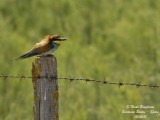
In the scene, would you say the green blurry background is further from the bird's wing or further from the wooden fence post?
the wooden fence post

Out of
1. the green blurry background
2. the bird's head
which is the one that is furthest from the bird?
the green blurry background

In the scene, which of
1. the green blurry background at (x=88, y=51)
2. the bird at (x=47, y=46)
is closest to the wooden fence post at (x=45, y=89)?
the bird at (x=47, y=46)

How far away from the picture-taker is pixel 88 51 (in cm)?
1650

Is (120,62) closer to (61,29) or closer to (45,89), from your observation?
(61,29)

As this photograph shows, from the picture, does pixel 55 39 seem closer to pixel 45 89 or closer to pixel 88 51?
pixel 45 89

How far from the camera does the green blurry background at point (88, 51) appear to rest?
444 inches

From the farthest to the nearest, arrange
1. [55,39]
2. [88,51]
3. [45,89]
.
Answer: [88,51]
[55,39]
[45,89]

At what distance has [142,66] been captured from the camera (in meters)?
14.4

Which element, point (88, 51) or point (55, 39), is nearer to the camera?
point (55, 39)

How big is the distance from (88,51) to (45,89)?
10.9 m

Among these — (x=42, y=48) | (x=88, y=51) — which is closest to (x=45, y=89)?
(x=42, y=48)

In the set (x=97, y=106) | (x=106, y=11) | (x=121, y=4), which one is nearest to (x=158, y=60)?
(x=97, y=106)

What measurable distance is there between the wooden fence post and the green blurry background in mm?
1773

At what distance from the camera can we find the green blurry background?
37.0ft
